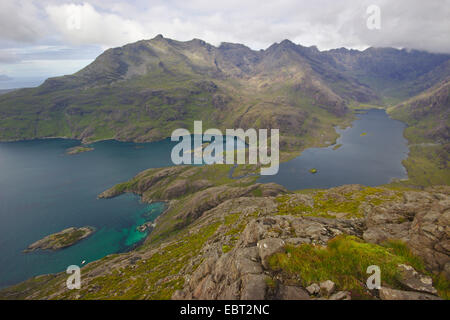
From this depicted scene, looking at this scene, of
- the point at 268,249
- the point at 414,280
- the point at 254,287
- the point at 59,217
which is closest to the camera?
the point at 414,280

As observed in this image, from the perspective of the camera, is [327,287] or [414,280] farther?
[327,287]

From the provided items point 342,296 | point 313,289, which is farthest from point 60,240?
point 342,296

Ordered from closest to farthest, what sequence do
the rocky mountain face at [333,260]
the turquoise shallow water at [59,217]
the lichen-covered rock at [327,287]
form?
the lichen-covered rock at [327,287] < the rocky mountain face at [333,260] < the turquoise shallow water at [59,217]

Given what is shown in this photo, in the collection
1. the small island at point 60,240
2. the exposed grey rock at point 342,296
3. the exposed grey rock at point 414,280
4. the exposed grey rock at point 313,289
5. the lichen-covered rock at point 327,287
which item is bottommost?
the small island at point 60,240

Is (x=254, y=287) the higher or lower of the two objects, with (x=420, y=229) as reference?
lower

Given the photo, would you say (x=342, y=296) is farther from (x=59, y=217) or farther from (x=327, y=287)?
(x=59, y=217)

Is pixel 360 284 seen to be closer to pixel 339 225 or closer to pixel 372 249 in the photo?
pixel 372 249

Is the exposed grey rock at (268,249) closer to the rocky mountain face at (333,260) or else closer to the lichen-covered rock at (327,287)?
the rocky mountain face at (333,260)

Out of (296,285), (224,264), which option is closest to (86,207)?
(224,264)

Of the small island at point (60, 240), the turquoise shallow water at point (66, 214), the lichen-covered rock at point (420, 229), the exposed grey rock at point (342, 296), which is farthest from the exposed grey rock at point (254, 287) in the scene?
the small island at point (60, 240)
